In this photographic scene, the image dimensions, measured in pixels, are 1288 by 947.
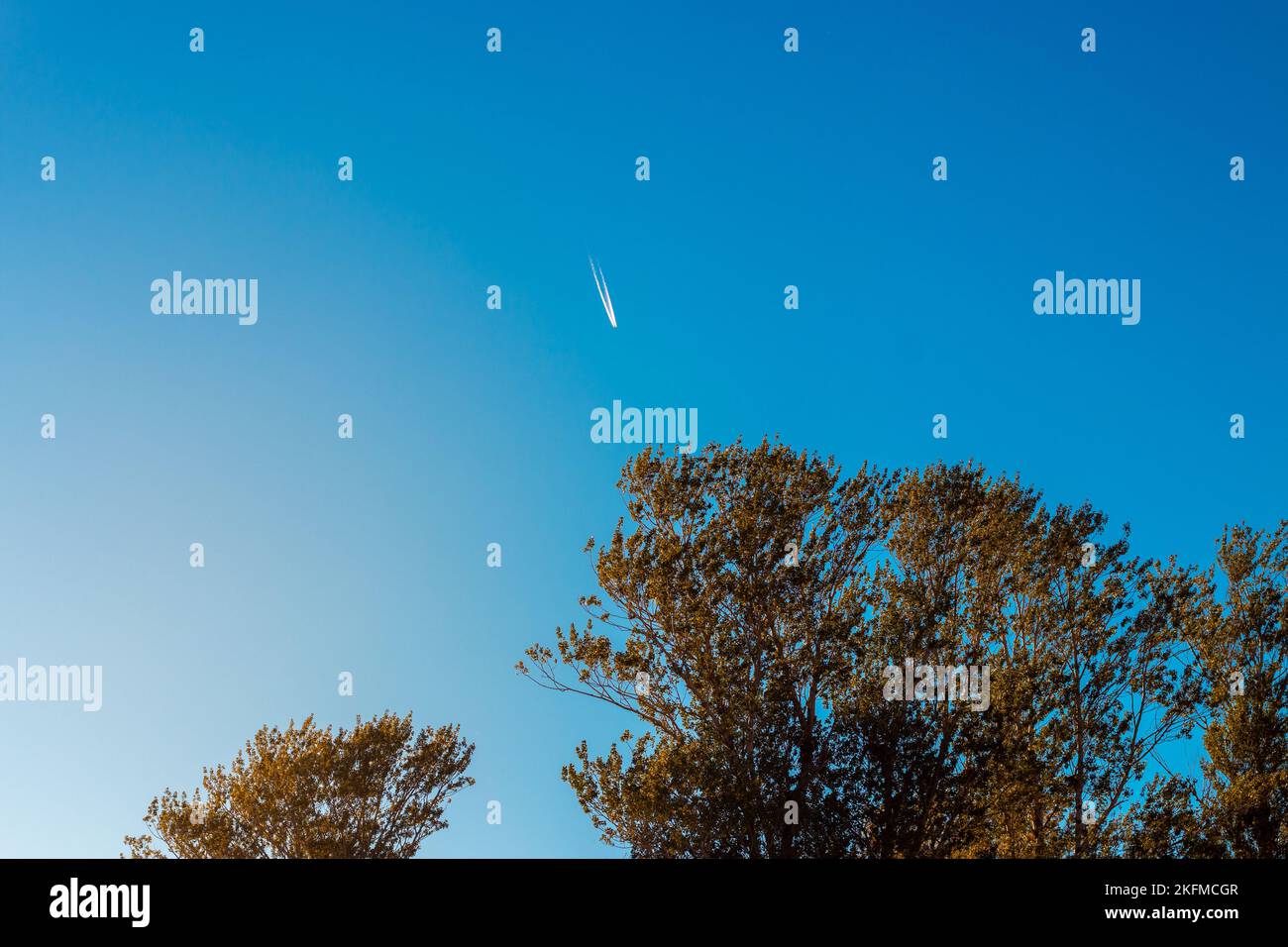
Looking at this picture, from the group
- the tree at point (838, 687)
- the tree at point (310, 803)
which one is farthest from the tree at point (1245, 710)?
the tree at point (310, 803)

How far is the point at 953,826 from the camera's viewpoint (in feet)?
96.8

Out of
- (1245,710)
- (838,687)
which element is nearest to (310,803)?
(838,687)

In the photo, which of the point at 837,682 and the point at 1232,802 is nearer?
the point at 837,682

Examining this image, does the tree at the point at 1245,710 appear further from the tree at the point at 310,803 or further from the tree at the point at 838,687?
the tree at the point at 310,803

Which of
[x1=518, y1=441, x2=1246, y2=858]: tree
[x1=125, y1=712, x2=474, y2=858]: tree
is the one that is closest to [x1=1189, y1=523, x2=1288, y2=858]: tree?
[x1=518, y1=441, x2=1246, y2=858]: tree

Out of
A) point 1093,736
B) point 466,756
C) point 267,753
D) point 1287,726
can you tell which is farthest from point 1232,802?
point 267,753

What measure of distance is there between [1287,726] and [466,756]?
34010 mm

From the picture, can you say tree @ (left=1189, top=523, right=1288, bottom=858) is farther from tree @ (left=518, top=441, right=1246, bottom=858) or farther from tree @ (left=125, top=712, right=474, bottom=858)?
tree @ (left=125, top=712, right=474, bottom=858)

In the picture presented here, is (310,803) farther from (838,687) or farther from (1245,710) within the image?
(1245,710)
